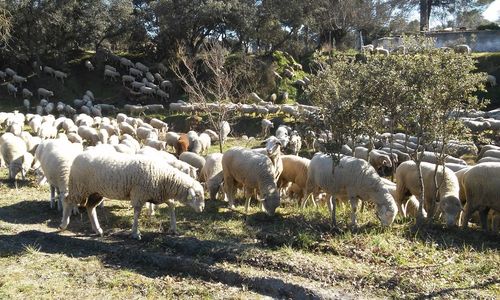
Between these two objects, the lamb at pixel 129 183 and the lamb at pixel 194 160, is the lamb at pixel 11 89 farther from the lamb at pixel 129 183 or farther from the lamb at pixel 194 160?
the lamb at pixel 129 183

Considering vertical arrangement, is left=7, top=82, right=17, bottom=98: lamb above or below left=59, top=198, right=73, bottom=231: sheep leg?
above

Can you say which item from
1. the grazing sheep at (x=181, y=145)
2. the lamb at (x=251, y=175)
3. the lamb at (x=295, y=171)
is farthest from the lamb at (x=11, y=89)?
the lamb at (x=251, y=175)

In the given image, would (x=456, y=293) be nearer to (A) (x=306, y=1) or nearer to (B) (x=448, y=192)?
(B) (x=448, y=192)

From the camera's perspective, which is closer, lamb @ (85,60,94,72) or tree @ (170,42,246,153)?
tree @ (170,42,246,153)

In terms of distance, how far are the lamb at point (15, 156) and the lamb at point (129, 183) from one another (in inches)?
224

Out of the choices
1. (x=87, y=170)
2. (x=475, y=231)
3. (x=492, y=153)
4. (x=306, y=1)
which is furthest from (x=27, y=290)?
(x=306, y=1)

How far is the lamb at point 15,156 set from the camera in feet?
48.2

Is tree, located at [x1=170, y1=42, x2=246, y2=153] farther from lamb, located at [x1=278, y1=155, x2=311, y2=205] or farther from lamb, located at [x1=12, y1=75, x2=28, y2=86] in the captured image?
lamb, located at [x1=12, y1=75, x2=28, y2=86]

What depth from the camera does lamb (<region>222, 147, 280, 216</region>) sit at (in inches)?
449

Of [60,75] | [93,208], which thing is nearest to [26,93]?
[60,75]

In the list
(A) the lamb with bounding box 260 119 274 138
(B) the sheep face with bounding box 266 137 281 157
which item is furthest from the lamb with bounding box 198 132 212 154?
(B) the sheep face with bounding box 266 137 281 157

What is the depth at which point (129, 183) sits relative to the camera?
962cm

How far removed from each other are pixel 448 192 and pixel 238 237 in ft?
18.1

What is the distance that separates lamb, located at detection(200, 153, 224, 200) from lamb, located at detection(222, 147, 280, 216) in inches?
37.7
